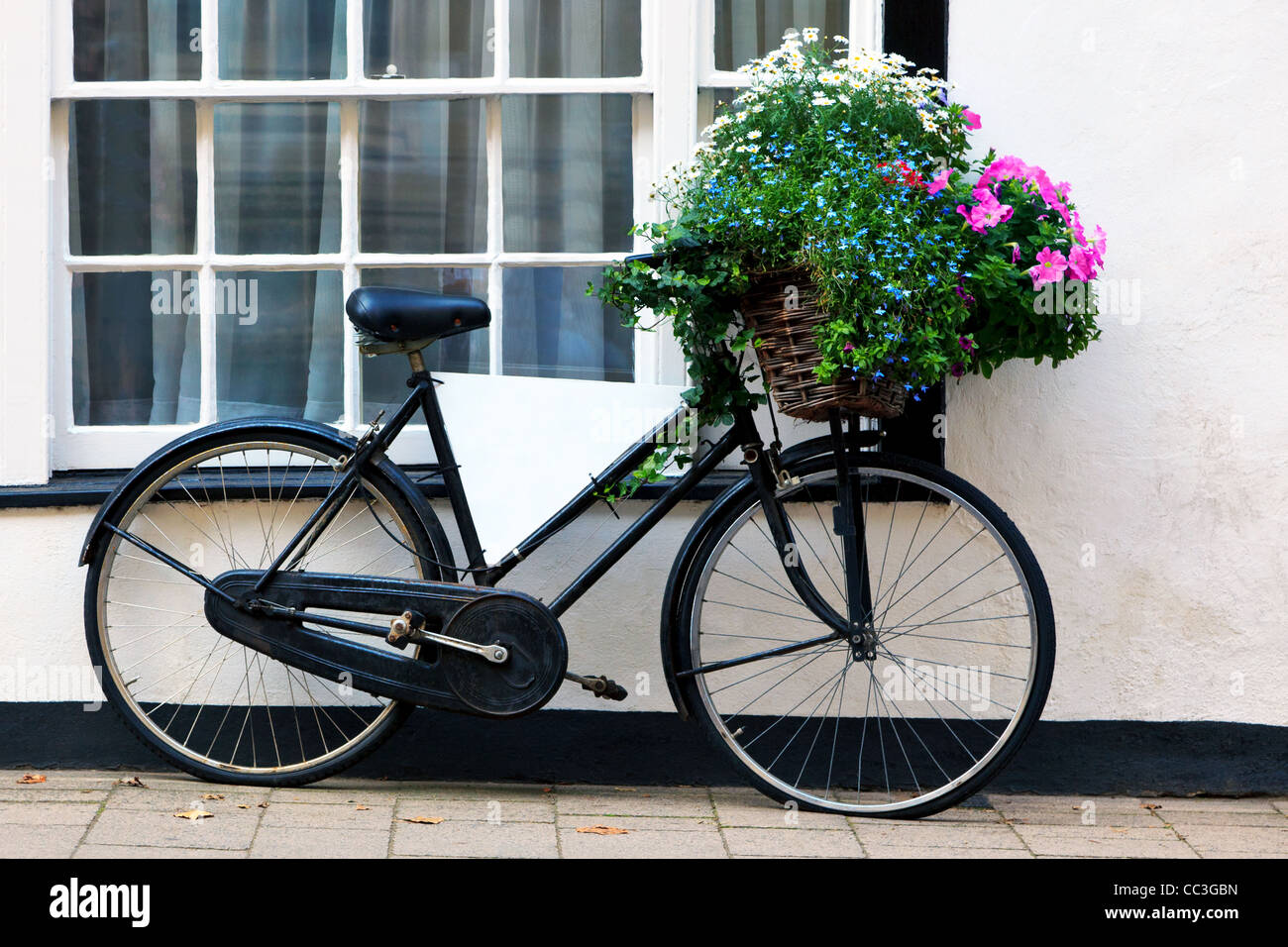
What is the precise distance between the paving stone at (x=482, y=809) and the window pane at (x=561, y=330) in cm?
127

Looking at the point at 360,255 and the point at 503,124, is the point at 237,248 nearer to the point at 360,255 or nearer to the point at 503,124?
the point at 360,255

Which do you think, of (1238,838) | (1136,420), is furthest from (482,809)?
(1136,420)

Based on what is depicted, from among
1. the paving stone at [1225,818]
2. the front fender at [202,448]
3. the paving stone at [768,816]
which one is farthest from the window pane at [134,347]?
the paving stone at [1225,818]

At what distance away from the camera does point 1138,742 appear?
397 cm

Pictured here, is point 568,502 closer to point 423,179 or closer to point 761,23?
point 423,179

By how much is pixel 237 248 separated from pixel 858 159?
1.91 m

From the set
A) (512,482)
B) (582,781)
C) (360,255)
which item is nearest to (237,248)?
(360,255)

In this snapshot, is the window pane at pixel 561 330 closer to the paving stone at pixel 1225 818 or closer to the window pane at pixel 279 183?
the window pane at pixel 279 183

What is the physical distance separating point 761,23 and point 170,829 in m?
2.80

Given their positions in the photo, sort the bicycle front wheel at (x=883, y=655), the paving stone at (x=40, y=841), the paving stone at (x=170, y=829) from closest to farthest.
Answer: the paving stone at (x=40, y=841), the paving stone at (x=170, y=829), the bicycle front wheel at (x=883, y=655)

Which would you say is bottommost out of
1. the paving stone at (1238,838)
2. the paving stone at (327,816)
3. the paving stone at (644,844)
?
the paving stone at (1238,838)

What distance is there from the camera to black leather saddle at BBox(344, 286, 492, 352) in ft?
11.5

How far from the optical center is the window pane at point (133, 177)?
13.1 feet

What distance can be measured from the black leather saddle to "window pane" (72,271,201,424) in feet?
2.61
